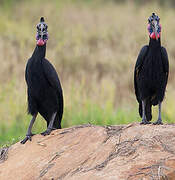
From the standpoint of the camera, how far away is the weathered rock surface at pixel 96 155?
4207mm

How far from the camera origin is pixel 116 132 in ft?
16.9

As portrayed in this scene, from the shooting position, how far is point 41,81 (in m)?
5.92

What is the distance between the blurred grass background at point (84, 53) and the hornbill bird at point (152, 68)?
246 cm

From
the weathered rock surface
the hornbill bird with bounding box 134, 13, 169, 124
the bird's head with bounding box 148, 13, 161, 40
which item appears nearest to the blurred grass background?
the hornbill bird with bounding box 134, 13, 169, 124

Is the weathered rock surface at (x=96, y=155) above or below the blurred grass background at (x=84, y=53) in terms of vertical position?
below

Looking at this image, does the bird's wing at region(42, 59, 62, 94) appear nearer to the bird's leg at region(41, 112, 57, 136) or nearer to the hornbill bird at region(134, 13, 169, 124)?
the bird's leg at region(41, 112, 57, 136)

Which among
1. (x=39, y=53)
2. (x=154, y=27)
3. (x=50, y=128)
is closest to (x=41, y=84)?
Result: (x=39, y=53)

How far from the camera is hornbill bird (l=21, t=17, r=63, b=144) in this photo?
590 centimetres

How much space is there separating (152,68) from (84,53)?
896 centimetres

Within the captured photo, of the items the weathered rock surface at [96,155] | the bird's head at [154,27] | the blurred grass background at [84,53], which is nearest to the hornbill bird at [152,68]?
the bird's head at [154,27]

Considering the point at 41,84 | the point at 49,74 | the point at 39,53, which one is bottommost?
the point at 41,84

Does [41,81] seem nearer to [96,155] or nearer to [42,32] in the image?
[42,32]

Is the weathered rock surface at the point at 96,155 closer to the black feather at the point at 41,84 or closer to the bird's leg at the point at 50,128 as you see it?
the bird's leg at the point at 50,128

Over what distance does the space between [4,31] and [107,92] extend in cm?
592
